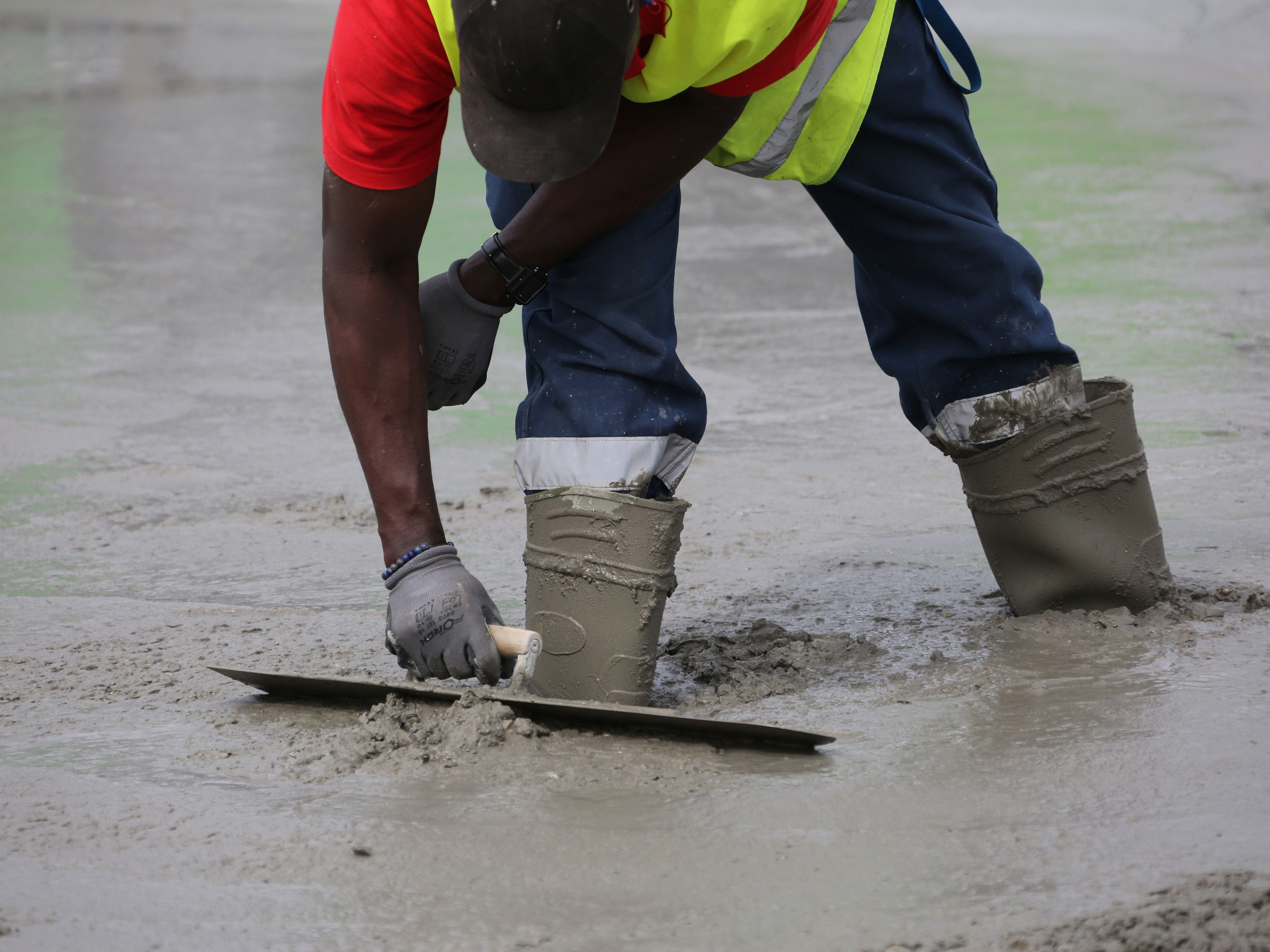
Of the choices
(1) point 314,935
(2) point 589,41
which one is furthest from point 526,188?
(1) point 314,935

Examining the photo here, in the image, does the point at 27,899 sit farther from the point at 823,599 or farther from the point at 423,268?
the point at 423,268

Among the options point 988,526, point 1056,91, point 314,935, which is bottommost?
point 314,935

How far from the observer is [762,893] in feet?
4.33

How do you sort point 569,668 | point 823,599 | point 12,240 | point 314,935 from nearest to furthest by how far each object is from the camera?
point 314,935, point 569,668, point 823,599, point 12,240

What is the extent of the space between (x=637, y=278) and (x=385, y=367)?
1.32 feet

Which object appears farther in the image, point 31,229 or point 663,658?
point 31,229

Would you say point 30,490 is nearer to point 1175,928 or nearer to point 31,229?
point 1175,928

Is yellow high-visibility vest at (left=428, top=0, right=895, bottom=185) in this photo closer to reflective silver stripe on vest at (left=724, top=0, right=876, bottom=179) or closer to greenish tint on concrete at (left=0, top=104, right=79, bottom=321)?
reflective silver stripe on vest at (left=724, top=0, right=876, bottom=179)

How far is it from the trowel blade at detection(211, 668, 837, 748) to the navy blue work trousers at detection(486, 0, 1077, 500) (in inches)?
13.9

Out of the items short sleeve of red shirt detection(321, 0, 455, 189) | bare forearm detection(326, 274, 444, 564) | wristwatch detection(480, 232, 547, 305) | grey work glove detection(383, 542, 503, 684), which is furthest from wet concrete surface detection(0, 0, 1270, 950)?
short sleeve of red shirt detection(321, 0, 455, 189)

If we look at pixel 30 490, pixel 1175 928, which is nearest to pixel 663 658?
pixel 1175 928

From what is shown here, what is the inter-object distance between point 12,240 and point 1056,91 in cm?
699

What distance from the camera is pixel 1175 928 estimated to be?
1.22 meters

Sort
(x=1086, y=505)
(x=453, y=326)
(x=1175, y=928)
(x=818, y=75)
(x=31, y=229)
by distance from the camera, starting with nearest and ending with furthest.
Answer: (x=1175, y=928) → (x=818, y=75) → (x=453, y=326) → (x=1086, y=505) → (x=31, y=229)
